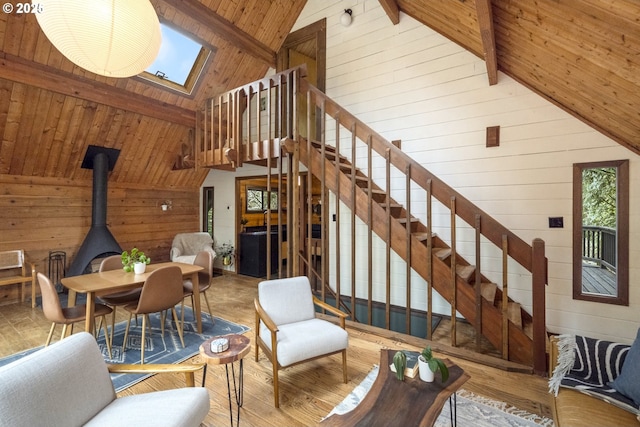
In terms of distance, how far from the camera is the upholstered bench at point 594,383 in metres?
1.44

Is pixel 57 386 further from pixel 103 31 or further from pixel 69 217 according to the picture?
pixel 69 217

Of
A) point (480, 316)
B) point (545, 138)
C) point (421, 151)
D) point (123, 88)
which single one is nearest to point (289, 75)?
point (421, 151)

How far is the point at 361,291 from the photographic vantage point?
14.9ft

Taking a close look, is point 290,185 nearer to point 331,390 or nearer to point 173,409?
point 331,390

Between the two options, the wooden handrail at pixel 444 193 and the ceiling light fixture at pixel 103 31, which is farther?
the wooden handrail at pixel 444 193

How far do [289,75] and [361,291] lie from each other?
3298 mm

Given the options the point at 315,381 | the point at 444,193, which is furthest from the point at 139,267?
the point at 444,193

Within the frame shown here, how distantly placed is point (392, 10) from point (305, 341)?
4248 mm

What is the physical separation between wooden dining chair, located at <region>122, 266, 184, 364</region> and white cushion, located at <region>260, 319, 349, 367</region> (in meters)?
1.07

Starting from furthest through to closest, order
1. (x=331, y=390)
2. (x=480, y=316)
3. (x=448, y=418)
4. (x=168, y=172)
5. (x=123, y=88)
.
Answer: (x=168, y=172)
(x=123, y=88)
(x=480, y=316)
(x=331, y=390)
(x=448, y=418)

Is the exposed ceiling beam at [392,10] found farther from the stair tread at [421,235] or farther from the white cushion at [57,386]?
the white cushion at [57,386]

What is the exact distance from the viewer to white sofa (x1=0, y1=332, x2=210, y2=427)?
3.86ft

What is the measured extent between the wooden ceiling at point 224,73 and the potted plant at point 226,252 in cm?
171

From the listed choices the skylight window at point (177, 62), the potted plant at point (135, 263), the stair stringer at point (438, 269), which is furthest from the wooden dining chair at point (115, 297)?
the skylight window at point (177, 62)
